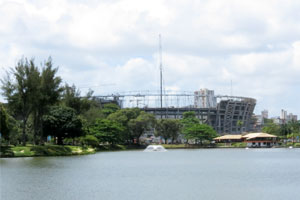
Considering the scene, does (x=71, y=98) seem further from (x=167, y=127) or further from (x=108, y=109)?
(x=108, y=109)

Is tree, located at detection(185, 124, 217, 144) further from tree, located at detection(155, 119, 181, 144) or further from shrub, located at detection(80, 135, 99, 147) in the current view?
shrub, located at detection(80, 135, 99, 147)

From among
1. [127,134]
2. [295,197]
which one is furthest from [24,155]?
[127,134]

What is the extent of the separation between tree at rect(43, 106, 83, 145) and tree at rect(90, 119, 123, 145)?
83.1 feet

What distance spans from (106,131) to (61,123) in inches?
1217

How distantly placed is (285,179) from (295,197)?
433 inches

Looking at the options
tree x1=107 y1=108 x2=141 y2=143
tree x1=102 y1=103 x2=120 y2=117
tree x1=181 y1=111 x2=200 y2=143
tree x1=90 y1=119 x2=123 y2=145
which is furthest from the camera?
tree x1=102 y1=103 x2=120 y2=117

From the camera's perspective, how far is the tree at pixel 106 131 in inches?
4916

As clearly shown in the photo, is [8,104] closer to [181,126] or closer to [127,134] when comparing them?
[127,134]

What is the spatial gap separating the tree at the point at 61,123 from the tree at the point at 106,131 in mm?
25323

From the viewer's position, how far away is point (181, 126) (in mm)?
172125

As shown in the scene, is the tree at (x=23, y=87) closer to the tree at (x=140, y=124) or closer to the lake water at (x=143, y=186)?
the lake water at (x=143, y=186)

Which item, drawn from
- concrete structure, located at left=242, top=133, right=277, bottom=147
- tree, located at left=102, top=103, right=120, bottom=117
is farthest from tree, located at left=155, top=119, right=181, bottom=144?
tree, located at left=102, top=103, right=120, bottom=117

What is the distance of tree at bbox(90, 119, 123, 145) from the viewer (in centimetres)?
12488

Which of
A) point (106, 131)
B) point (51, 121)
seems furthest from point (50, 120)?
point (106, 131)
